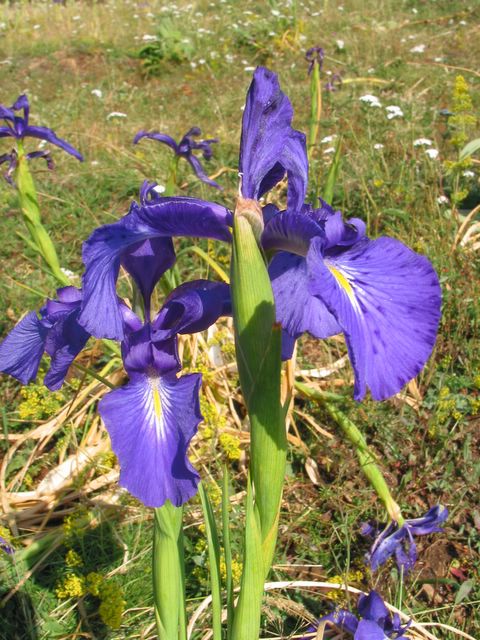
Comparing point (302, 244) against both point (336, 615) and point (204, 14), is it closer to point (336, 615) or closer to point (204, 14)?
point (336, 615)

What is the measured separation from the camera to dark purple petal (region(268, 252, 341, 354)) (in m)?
0.85

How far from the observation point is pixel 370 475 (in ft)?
5.46

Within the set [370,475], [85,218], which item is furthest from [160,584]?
[85,218]

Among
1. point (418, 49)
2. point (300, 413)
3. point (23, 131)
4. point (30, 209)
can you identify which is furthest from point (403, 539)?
point (418, 49)

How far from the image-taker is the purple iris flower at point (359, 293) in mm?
726

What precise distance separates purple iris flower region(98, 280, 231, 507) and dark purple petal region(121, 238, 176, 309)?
51 mm

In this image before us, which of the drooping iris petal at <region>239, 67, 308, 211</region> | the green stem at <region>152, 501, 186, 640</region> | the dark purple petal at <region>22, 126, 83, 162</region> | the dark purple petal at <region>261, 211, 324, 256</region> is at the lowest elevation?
the green stem at <region>152, 501, 186, 640</region>

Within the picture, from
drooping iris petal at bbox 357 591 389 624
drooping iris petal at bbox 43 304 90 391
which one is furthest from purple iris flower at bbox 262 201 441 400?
drooping iris petal at bbox 357 591 389 624

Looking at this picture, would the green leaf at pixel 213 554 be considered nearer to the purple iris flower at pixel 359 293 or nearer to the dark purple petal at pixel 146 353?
the dark purple petal at pixel 146 353

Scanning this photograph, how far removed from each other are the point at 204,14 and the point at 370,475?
7.94 meters

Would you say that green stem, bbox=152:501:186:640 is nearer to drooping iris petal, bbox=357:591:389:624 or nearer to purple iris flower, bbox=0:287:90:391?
purple iris flower, bbox=0:287:90:391

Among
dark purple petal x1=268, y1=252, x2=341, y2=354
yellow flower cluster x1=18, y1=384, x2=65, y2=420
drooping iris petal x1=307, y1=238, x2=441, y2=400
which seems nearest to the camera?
drooping iris petal x1=307, y1=238, x2=441, y2=400

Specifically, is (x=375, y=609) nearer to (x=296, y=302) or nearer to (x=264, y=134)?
(x=296, y=302)

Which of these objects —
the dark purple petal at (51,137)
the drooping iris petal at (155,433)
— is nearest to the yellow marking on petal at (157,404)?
Answer: the drooping iris petal at (155,433)
